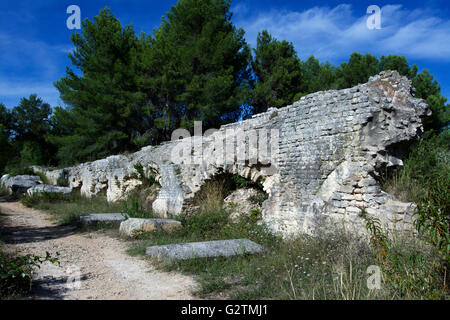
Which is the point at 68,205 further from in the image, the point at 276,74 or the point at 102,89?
the point at 276,74

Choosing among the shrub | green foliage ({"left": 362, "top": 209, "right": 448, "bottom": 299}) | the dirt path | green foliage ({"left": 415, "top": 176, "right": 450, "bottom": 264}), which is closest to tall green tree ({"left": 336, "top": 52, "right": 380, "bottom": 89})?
green foliage ({"left": 362, "top": 209, "right": 448, "bottom": 299})

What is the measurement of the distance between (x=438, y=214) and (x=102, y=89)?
16.9 m

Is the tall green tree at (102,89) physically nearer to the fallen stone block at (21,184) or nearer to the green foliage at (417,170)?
the fallen stone block at (21,184)

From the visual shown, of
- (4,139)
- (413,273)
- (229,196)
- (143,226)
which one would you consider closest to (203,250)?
(143,226)

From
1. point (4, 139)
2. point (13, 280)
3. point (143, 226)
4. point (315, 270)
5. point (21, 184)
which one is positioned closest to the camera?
point (13, 280)

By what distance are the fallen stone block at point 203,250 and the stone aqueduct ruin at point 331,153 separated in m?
1.24

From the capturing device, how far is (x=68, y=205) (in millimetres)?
12203

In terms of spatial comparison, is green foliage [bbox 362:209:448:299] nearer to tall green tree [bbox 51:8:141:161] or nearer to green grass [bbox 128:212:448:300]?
green grass [bbox 128:212:448:300]

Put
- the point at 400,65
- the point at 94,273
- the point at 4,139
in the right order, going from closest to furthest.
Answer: the point at 94,273, the point at 400,65, the point at 4,139

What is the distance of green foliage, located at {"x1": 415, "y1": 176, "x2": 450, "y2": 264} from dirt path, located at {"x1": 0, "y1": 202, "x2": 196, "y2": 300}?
2617mm

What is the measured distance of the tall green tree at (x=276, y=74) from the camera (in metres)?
17.0

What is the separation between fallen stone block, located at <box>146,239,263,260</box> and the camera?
4.81 meters
